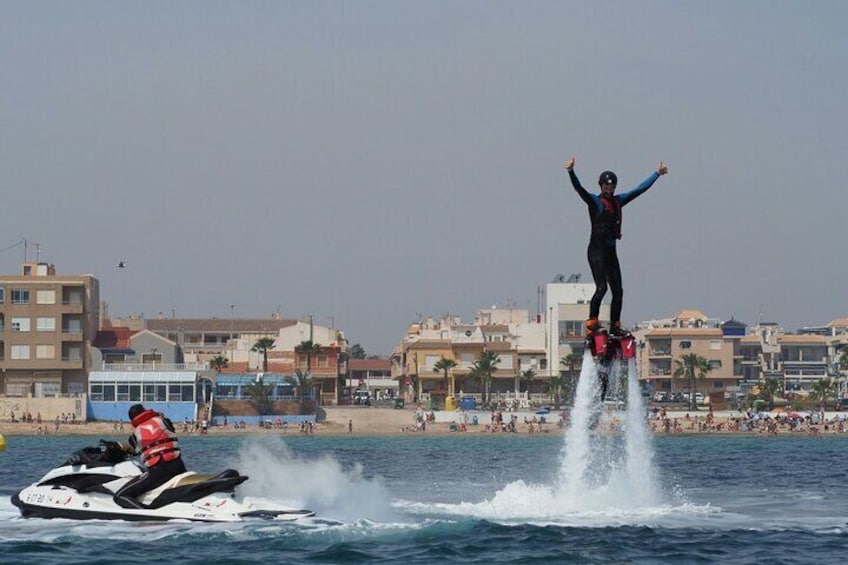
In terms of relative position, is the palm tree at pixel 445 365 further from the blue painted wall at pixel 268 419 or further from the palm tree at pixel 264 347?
the blue painted wall at pixel 268 419

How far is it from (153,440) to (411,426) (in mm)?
114414

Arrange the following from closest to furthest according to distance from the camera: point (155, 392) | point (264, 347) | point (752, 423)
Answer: point (155, 392) → point (752, 423) → point (264, 347)

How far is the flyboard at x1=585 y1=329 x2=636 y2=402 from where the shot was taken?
34406mm

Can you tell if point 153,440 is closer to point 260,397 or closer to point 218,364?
point 260,397

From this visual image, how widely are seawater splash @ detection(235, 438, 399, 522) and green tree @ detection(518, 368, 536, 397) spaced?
422 ft

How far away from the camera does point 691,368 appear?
17462 cm

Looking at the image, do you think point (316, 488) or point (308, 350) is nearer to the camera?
point (316, 488)

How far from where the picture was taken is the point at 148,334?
16362 centimetres

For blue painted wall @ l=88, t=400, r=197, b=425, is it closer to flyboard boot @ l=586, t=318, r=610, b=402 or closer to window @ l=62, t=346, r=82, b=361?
window @ l=62, t=346, r=82, b=361

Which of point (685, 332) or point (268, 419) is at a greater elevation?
point (685, 332)

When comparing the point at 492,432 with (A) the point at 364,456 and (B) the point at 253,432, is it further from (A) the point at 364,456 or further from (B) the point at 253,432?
(A) the point at 364,456

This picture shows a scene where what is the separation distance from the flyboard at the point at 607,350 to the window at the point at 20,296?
119 m

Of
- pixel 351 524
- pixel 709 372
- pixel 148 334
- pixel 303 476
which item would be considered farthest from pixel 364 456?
pixel 709 372

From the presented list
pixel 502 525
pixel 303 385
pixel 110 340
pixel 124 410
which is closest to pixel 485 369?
pixel 303 385
